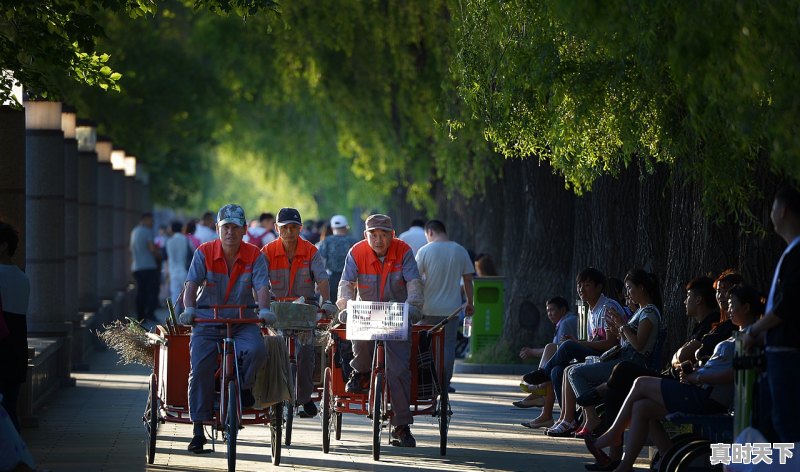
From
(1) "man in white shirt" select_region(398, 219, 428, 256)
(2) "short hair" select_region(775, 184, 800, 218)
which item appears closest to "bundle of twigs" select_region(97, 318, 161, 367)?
(2) "short hair" select_region(775, 184, 800, 218)

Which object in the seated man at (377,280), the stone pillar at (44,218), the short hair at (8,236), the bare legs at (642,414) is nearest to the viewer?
the bare legs at (642,414)

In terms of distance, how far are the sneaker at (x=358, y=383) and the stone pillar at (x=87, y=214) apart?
488 inches

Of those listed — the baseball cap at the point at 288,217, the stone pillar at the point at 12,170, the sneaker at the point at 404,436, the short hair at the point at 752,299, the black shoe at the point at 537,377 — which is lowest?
the sneaker at the point at 404,436

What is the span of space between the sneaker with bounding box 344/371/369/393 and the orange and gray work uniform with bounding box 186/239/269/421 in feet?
3.80

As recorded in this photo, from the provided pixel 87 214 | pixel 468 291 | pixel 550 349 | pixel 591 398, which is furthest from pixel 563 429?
pixel 87 214

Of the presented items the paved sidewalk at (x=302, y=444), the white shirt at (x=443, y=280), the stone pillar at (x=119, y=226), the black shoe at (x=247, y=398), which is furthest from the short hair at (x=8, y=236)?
the stone pillar at (x=119, y=226)

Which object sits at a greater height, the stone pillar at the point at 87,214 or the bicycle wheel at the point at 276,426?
the stone pillar at the point at 87,214

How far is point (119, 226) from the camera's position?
3522 centimetres

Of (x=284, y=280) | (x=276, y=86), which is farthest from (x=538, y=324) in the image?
(x=276, y=86)

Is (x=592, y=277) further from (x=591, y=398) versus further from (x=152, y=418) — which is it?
(x=152, y=418)

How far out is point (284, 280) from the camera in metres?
14.4

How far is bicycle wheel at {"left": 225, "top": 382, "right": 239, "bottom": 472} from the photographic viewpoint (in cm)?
1134

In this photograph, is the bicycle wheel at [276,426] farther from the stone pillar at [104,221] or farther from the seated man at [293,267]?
the stone pillar at [104,221]

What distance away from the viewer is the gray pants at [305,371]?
14008 mm
